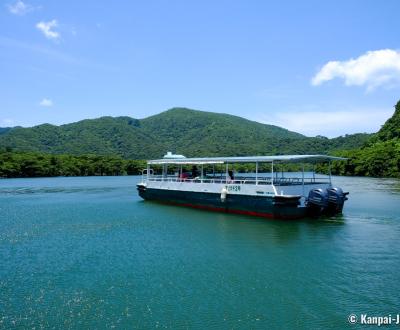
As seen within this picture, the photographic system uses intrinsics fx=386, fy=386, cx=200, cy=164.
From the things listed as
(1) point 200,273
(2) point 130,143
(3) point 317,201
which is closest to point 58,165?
(3) point 317,201

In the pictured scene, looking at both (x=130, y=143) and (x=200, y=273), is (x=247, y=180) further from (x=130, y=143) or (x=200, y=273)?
(x=130, y=143)

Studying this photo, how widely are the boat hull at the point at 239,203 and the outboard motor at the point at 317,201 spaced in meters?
0.51

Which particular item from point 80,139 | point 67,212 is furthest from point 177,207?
point 80,139

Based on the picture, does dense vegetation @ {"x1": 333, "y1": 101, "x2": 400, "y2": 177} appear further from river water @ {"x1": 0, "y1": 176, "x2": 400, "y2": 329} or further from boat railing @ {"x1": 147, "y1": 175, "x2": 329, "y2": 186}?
river water @ {"x1": 0, "y1": 176, "x2": 400, "y2": 329}

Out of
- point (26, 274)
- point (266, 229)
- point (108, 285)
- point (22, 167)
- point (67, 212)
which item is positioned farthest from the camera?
point (22, 167)

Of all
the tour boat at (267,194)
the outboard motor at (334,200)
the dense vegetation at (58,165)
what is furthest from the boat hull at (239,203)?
the dense vegetation at (58,165)

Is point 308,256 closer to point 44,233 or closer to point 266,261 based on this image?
point 266,261

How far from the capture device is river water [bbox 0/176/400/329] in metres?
11.6

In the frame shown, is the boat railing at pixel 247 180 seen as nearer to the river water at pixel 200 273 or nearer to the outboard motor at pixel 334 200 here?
the outboard motor at pixel 334 200

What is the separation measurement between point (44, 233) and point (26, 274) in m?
8.72

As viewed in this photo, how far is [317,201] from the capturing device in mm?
26172

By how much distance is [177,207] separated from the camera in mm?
34781

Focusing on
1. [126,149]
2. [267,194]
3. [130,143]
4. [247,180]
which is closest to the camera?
[267,194]

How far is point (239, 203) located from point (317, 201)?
5622mm
